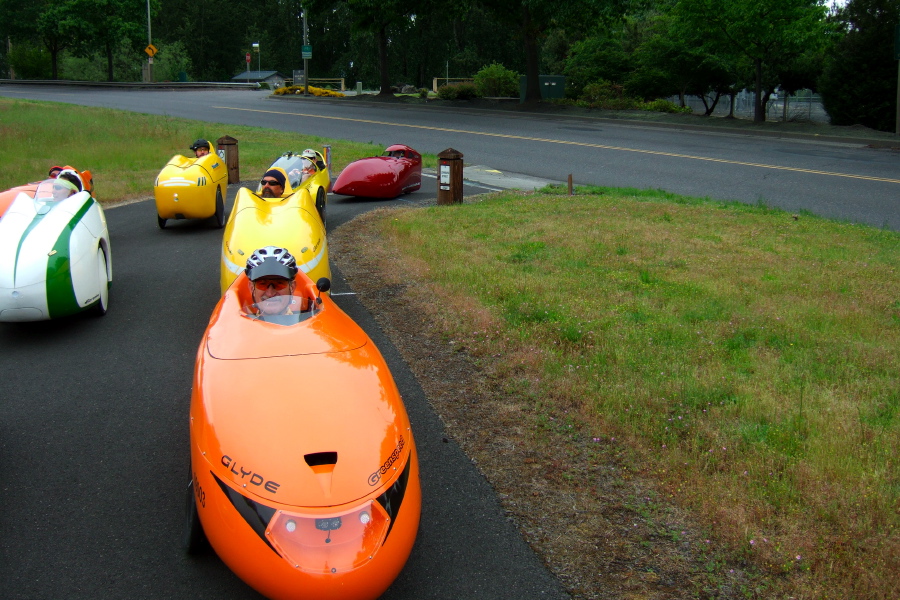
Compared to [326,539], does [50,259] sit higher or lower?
higher

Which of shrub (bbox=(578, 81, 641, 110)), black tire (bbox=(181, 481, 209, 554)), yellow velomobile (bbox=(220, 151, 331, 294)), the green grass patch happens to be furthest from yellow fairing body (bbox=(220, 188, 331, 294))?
shrub (bbox=(578, 81, 641, 110))

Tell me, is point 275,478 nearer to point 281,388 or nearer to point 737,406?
point 281,388

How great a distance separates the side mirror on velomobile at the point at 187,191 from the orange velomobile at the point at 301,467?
7.75 m

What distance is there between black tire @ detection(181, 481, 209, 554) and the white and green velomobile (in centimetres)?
386

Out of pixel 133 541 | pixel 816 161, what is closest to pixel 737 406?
pixel 133 541

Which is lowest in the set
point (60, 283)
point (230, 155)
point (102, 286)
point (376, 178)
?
point (102, 286)

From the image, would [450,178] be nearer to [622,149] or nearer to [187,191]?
[187,191]

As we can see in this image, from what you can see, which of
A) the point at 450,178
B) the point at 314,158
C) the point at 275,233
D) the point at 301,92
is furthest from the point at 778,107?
the point at 275,233

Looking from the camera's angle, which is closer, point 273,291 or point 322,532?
point 322,532

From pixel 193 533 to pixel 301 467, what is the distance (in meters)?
0.85

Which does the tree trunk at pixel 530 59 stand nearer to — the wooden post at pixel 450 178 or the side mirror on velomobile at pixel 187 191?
the wooden post at pixel 450 178

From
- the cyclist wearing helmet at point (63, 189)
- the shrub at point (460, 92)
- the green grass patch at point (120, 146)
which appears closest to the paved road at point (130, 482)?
the cyclist wearing helmet at point (63, 189)

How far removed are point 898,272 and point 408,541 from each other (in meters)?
8.16

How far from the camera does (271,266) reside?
5.48 meters
